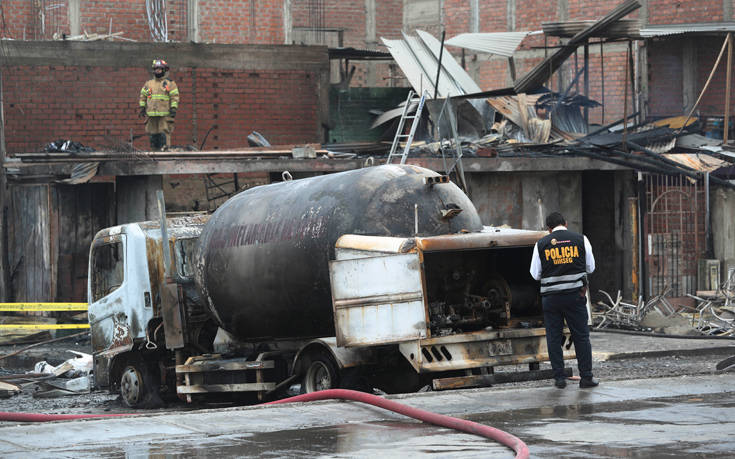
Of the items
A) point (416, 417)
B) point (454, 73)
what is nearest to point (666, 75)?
point (454, 73)

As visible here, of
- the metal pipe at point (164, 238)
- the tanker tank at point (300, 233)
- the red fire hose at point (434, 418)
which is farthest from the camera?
the metal pipe at point (164, 238)

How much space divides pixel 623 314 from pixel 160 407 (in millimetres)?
8329

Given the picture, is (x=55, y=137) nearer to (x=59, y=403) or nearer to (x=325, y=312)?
(x=59, y=403)

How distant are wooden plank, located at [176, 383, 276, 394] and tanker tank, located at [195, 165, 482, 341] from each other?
21.0 inches

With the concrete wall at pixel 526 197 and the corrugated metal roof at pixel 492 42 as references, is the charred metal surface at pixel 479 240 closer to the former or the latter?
the concrete wall at pixel 526 197

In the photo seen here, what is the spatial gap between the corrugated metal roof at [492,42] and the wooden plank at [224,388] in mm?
13821

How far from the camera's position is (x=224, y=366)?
39.0 feet

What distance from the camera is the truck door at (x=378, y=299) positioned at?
32.1ft

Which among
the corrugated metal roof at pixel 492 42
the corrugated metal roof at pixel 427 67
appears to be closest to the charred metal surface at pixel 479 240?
the corrugated metal roof at pixel 427 67

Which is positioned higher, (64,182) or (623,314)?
(64,182)

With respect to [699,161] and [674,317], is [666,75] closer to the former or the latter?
[699,161]

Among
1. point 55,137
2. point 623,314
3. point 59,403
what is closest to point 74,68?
point 55,137

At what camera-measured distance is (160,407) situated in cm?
1291

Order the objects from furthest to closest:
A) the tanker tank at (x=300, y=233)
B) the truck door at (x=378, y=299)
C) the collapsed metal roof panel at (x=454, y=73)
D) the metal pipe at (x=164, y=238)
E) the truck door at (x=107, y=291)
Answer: the collapsed metal roof panel at (x=454, y=73), the truck door at (x=107, y=291), the metal pipe at (x=164, y=238), the tanker tank at (x=300, y=233), the truck door at (x=378, y=299)
